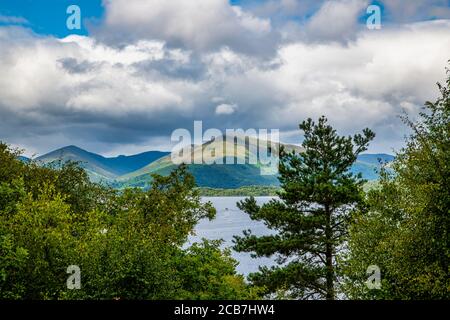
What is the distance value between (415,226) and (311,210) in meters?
16.7

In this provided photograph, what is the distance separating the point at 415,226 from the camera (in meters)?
25.4

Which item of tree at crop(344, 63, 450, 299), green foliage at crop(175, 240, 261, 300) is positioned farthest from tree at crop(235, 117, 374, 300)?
green foliage at crop(175, 240, 261, 300)

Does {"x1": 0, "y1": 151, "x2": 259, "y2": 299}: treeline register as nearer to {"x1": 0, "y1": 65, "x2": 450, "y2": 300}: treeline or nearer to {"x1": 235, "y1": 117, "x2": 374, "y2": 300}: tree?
{"x1": 0, "y1": 65, "x2": 450, "y2": 300}: treeline

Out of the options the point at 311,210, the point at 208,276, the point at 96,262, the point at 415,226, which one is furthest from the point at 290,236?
the point at 96,262

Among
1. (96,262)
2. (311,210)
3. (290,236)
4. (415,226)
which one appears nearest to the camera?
(415,226)

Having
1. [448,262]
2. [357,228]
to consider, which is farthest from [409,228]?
[357,228]

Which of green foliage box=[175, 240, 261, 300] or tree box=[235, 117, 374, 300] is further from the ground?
tree box=[235, 117, 374, 300]

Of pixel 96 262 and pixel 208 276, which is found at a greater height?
pixel 96 262

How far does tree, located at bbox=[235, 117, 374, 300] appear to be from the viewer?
39469 mm

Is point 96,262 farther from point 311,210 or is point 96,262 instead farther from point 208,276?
point 311,210

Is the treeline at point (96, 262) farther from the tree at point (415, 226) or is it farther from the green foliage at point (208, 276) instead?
the tree at point (415, 226)

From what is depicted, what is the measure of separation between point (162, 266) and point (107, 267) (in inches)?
130

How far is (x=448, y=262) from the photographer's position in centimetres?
2383

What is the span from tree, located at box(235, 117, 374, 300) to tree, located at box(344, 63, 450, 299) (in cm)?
686
